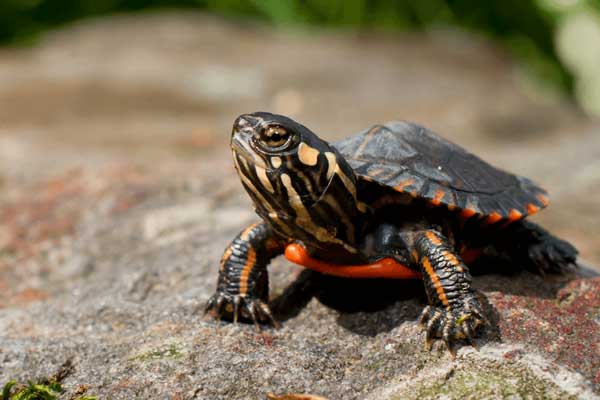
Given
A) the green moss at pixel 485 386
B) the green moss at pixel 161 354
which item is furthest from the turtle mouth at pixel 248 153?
the green moss at pixel 485 386

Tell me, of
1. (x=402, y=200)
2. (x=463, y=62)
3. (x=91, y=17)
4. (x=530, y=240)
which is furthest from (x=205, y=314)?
(x=91, y=17)

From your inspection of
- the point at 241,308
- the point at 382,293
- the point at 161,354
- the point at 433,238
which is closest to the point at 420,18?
the point at 382,293

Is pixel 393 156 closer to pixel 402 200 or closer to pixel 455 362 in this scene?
pixel 402 200

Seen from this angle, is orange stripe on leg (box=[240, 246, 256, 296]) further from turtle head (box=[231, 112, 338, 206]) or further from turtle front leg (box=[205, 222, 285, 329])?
turtle head (box=[231, 112, 338, 206])

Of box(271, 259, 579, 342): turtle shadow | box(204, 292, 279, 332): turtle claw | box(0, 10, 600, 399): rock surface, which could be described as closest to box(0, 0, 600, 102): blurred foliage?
box(0, 10, 600, 399): rock surface

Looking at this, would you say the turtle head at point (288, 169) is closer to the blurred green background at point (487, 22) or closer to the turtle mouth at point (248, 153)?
the turtle mouth at point (248, 153)

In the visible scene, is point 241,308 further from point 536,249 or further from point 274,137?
point 536,249
